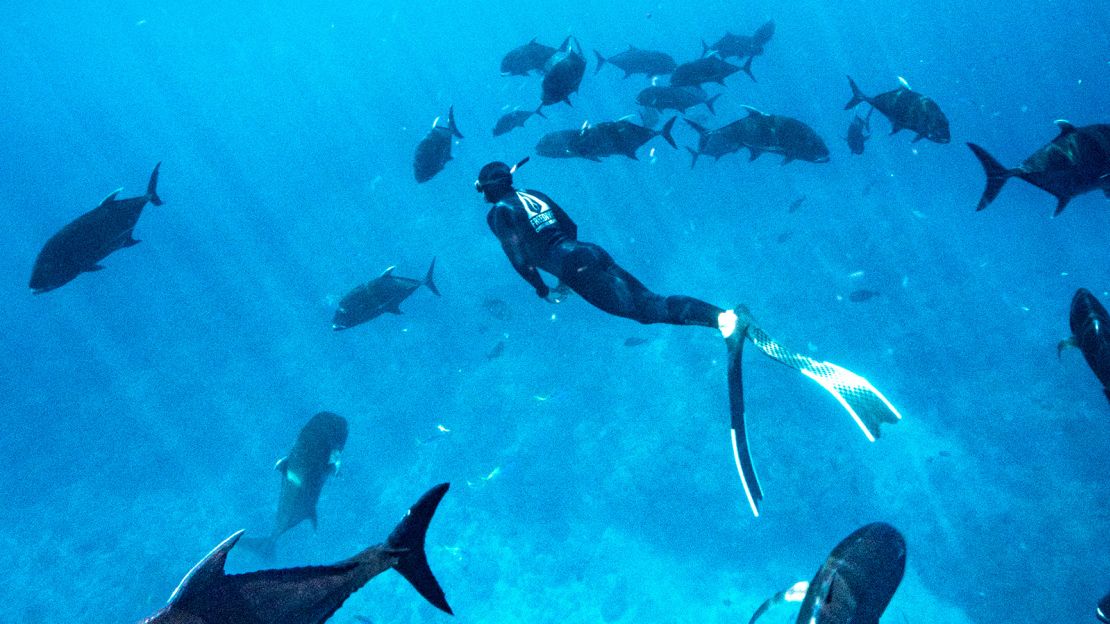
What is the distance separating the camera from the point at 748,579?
11344 millimetres

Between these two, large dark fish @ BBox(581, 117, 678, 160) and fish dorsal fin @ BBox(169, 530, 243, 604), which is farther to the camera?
large dark fish @ BBox(581, 117, 678, 160)

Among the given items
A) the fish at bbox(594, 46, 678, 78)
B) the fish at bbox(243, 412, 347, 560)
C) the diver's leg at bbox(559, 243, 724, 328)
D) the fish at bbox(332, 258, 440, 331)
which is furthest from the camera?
the fish at bbox(594, 46, 678, 78)

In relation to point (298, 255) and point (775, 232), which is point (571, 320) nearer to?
point (775, 232)

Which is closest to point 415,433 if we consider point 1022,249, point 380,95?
point 1022,249

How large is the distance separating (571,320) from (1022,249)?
19.8 metres

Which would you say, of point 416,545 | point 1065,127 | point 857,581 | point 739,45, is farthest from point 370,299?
point 739,45

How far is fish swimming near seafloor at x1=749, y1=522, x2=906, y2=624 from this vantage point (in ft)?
12.0

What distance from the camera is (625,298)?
14.8ft

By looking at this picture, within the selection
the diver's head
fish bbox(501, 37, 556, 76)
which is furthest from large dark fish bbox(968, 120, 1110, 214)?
fish bbox(501, 37, 556, 76)

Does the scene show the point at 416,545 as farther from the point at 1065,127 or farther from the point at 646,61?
the point at 646,61

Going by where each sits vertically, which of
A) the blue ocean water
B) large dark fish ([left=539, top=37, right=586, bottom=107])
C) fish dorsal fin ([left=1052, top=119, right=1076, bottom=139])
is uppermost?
large dark fish ([left=539, top=37, right=586, bottom=107])

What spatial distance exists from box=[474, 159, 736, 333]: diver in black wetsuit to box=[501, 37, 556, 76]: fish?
5.78 m

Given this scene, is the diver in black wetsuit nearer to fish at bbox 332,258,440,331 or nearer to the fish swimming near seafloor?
the fish swimming near seafloor

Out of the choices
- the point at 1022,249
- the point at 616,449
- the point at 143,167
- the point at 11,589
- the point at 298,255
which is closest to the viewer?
the point at 616,449
